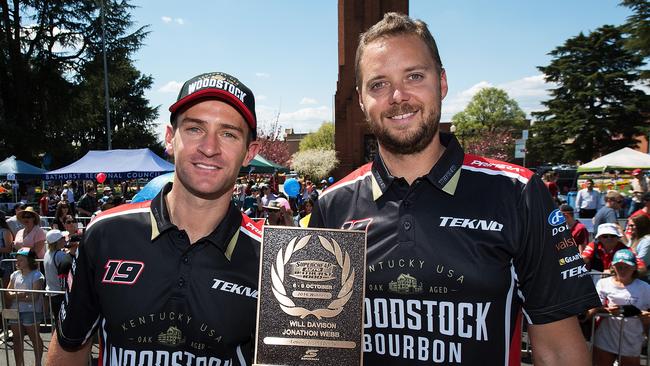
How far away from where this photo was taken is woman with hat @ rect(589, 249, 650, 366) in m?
4.84

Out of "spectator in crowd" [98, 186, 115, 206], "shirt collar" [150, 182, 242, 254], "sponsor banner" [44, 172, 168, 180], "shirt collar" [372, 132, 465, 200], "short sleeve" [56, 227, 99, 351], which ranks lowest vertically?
"spectator in crowd" [98, 186, 115, 206]

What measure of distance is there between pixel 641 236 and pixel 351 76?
3008cm

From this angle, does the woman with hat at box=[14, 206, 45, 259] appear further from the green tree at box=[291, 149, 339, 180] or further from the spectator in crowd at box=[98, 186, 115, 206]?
the green tree at box=[291, 149, 339, 180]

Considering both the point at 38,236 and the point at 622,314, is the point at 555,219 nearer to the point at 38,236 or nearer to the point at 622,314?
the point at 622,314

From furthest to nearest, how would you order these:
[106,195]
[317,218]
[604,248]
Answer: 1. [106,195]
2. [604,248]
3. [317,218]

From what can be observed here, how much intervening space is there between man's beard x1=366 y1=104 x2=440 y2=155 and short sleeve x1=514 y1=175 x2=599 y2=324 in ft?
1.63

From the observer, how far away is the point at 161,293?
213 centimetres

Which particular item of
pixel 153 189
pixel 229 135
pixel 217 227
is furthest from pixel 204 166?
pixel 153 189

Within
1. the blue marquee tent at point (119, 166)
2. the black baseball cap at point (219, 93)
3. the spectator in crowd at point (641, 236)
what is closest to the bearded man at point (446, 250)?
the black baseball cap at point (219, 93)

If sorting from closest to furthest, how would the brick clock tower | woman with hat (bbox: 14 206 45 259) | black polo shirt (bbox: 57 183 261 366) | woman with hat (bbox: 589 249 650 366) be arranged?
black polo shirt (bbox: 57 183 261 366)
woman with hat (bbox: 589 249 650 366)
woman with hat (bbox: 14 206 45 259)
the brick clock tower

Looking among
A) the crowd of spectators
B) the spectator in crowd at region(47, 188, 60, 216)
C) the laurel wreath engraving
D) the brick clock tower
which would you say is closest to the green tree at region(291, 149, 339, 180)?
the brick clock tower

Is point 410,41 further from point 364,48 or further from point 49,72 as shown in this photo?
point 49,72

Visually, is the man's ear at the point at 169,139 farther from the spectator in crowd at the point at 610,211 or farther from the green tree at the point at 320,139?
the green tree at the point at 320,139

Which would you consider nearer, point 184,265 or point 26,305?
point 184,265
